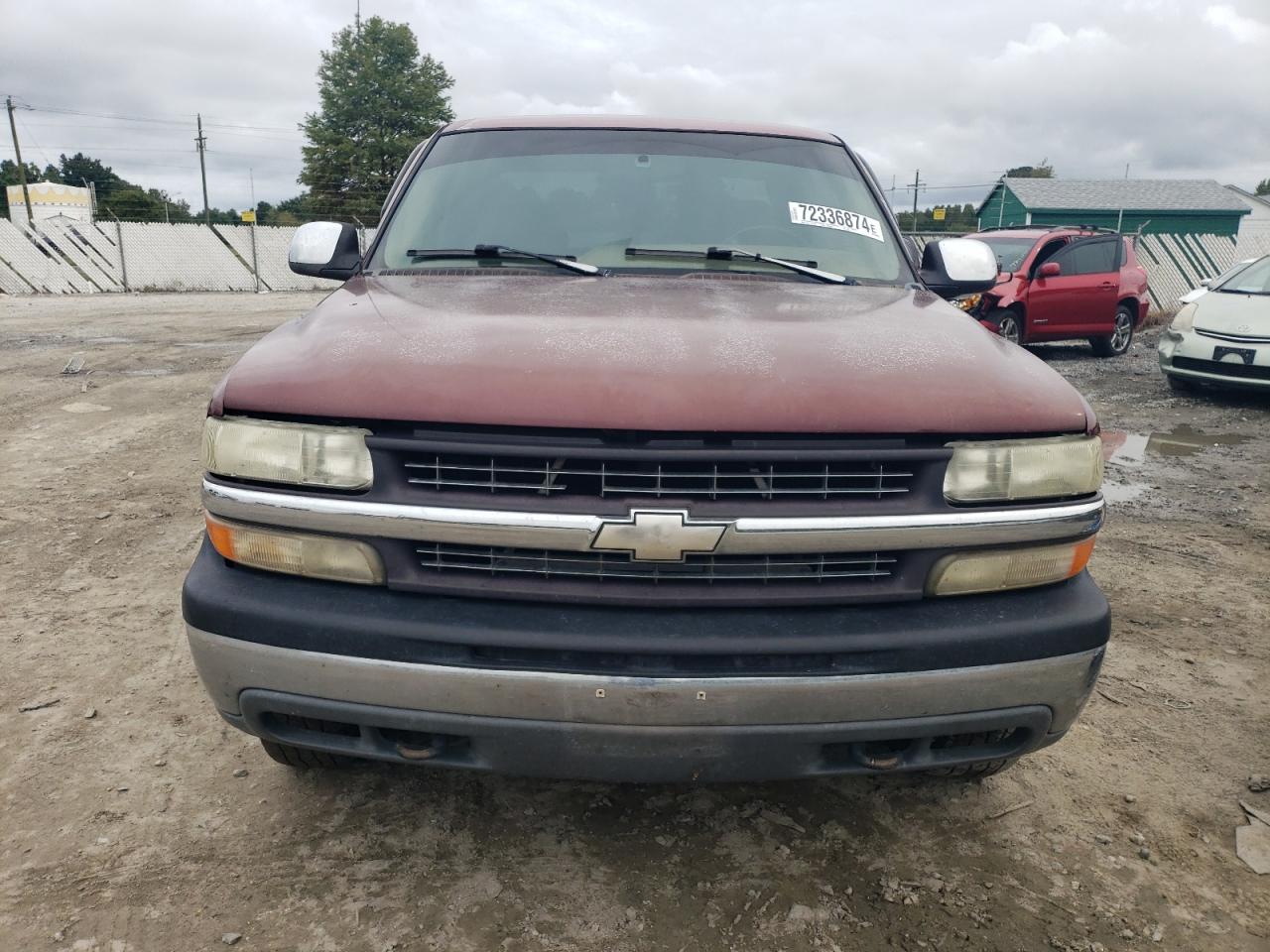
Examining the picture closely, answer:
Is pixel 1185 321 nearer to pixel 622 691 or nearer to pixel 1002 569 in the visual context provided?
pixel 1002 569

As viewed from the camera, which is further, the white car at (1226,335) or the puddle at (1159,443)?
the white car at (1226,335)

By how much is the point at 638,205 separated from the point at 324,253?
107cm

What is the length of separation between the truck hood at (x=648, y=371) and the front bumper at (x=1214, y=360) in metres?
8.30

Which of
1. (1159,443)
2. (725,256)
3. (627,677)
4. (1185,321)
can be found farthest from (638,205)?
(1185,321)

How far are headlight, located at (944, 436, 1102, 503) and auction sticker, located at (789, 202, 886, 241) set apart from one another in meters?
1.40

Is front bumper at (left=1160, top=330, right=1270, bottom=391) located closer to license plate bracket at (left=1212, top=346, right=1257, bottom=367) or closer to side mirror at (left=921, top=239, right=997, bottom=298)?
license plate bracket at (left=1212, top=346, right=1257, bottom=367)

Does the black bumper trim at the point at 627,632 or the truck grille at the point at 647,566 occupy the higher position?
the truck grille at the point at 647,566

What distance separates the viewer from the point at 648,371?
6.08 ft

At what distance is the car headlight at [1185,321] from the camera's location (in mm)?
9591

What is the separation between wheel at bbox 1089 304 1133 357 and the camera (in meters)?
12.9

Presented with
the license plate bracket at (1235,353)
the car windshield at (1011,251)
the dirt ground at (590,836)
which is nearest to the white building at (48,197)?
the car windshield at (1011,251)

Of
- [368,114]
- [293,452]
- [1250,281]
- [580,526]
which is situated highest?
[368,114]

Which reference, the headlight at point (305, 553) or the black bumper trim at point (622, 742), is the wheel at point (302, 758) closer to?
the black bumper trim at point (622, 742)

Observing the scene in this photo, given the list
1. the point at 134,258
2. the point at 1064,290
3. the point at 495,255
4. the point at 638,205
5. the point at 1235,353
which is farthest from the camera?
the point at 134,258
